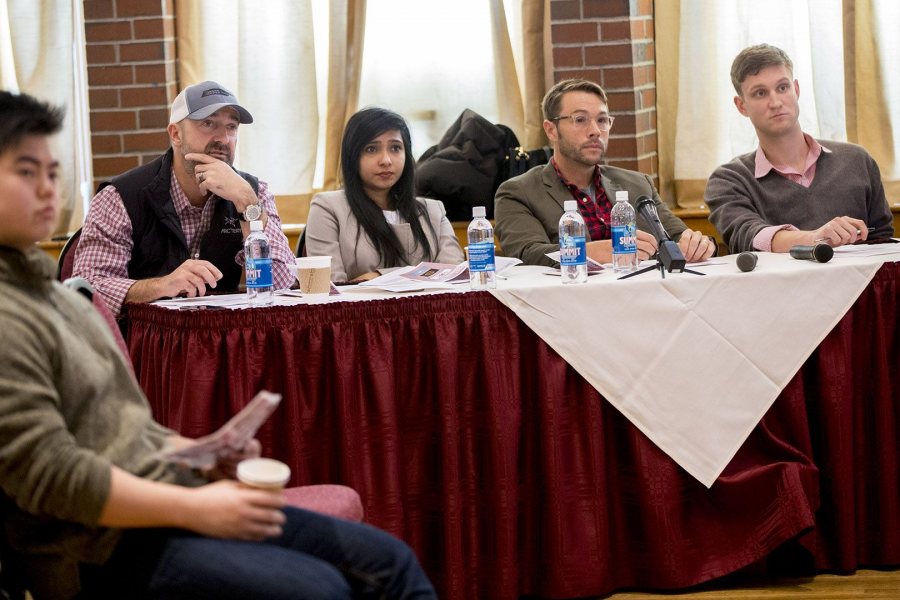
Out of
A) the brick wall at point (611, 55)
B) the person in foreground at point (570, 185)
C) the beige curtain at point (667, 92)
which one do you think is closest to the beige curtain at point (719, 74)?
the beige curtain at point (667, 92)

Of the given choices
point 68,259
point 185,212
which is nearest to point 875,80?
point 185,212

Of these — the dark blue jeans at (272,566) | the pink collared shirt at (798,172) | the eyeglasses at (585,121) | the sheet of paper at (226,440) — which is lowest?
the dark blue jeans at (272,566)

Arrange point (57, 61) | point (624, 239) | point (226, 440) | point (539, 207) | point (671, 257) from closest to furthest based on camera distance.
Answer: point (226, 440) < point (671, 257) < point (624, 239) < point (539, 207) < point (57, 61)

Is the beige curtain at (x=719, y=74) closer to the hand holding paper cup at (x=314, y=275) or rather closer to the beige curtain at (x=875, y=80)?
the beige curtain at (x=875, y=80)

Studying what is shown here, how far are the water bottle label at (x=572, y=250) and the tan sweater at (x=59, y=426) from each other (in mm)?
1305

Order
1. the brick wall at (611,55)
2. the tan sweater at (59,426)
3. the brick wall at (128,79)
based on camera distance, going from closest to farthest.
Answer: the tan sweater at (59,426) < the brick wall at (611,55) < the brick wall at (128,79)

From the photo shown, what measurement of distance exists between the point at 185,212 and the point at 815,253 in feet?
5.32

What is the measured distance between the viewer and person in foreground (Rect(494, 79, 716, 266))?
3465 mm

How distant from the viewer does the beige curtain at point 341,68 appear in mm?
4473

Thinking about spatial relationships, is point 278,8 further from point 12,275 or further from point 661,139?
point 12,275

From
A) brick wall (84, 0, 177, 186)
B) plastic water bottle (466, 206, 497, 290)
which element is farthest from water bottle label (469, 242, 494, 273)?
brick wall (84, 0, 177, 186)

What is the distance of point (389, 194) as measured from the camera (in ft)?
11.5

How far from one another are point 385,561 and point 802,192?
2287 mm

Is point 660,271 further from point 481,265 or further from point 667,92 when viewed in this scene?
point 667,92
